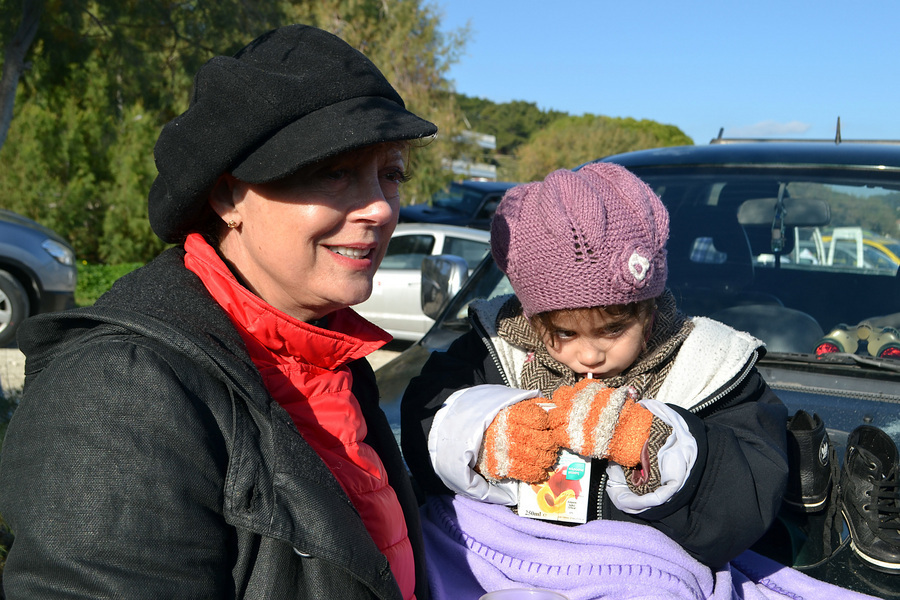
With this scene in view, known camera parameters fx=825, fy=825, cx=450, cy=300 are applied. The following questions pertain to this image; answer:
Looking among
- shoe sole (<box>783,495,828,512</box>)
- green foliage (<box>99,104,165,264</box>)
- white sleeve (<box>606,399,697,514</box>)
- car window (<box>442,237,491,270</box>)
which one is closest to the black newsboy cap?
white sleeve (<box>606,399,697,514</box>)

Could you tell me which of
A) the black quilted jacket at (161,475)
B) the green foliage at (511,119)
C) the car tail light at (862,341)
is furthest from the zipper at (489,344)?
the green foliage at (511,119)

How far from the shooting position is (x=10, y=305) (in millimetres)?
8367

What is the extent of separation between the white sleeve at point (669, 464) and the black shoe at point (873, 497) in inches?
18.9

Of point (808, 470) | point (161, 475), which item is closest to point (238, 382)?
point (161, 475)

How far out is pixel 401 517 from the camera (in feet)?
5.53

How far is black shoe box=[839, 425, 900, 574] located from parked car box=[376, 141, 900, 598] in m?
0.34

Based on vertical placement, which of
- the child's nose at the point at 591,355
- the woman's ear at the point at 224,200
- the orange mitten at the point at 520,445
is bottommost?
the orange mitten at the point at 520,445

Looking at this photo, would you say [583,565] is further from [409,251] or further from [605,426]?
[409,251]

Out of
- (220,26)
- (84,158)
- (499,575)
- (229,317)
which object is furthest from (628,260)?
(84,158)

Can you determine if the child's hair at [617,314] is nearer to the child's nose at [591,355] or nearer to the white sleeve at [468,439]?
the child's nose at [591,355]

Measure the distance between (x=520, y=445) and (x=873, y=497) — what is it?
32.7 inches

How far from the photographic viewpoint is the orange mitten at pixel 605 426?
1700mm

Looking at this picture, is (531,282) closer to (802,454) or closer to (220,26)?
(802,454)

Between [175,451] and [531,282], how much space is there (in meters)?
1.02
